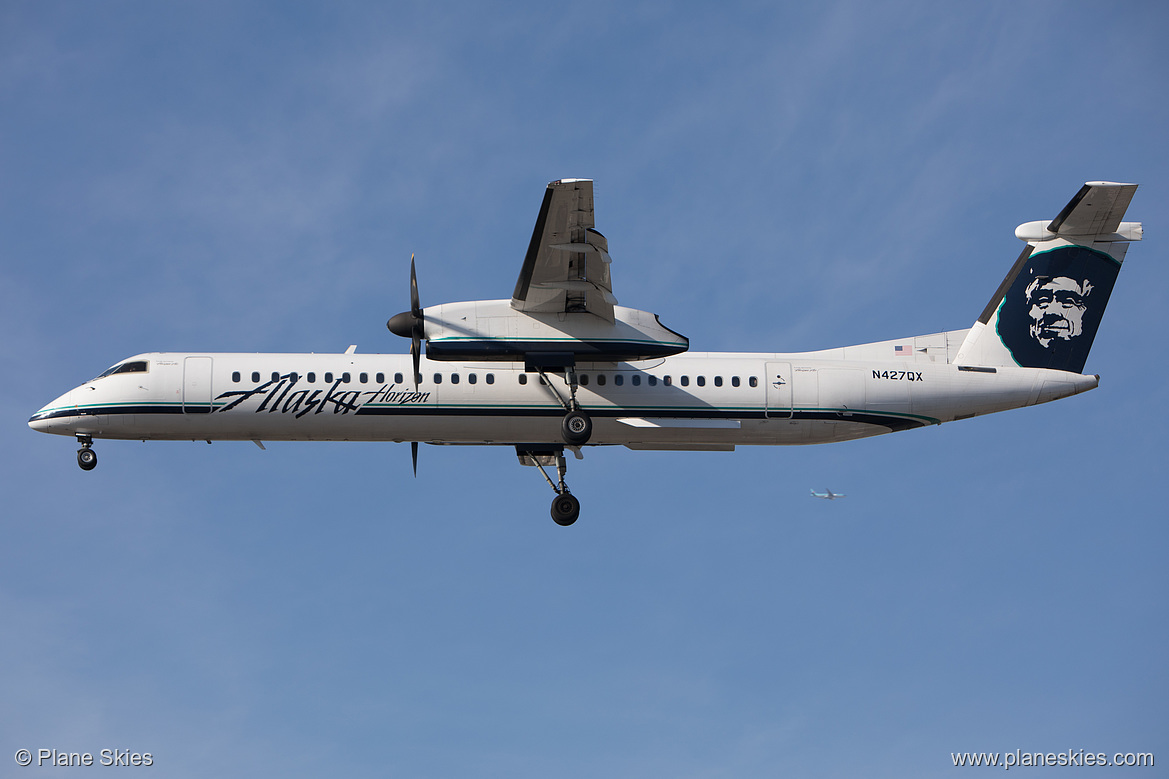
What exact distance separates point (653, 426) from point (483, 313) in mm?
4549

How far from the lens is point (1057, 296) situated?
2673 cm

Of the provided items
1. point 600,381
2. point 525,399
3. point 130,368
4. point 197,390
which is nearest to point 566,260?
point 600,381

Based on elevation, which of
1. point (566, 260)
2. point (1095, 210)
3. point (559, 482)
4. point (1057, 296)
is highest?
point (1095, 210)

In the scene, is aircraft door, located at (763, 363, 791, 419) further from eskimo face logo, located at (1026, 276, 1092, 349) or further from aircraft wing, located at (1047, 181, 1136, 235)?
aircraft wing, located at (1047, 181, 1136, 235)

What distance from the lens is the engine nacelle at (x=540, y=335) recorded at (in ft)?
76.5

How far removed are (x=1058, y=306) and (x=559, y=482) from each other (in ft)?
40.3

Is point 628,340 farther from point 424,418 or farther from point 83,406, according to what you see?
point 83,406

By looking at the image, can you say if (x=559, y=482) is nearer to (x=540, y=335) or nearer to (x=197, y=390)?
(x=540, y=335)

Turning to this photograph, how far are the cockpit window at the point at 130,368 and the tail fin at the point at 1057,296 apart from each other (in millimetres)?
18356

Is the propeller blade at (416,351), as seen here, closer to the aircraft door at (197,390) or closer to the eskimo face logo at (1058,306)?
the aircraft door at (197,390)

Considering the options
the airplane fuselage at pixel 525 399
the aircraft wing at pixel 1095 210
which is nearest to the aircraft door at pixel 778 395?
the airplane fuselage at pixel 525 399

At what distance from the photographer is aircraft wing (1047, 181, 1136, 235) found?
25453 mm

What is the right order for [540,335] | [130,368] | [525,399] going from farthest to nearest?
[130,368] → [525,399] → [540,335]

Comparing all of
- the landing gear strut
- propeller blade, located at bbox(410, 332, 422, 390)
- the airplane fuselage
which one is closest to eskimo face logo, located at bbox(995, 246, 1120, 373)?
the airplane fuselage
